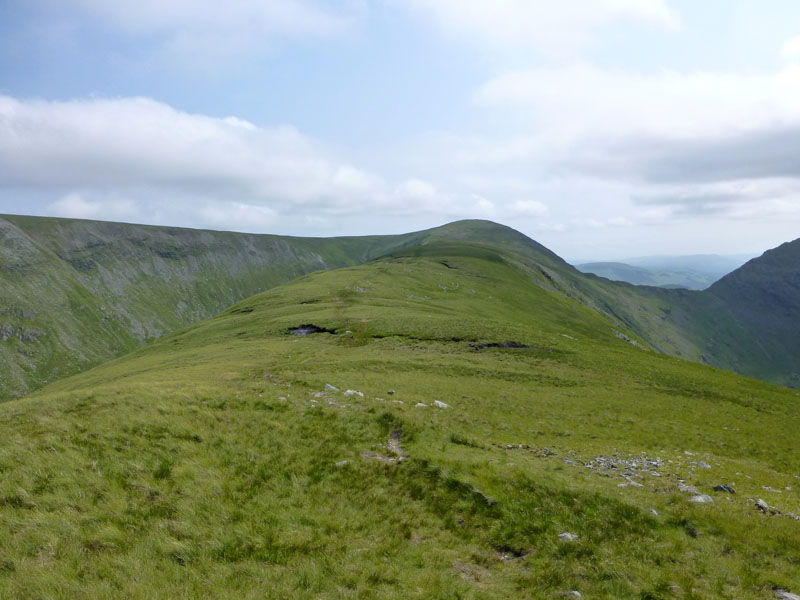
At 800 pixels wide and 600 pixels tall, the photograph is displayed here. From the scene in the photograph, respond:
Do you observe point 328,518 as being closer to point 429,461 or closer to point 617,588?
point 429,461

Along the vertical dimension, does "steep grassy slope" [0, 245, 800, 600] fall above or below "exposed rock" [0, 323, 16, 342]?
above

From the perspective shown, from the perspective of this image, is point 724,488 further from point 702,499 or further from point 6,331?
point 6,331

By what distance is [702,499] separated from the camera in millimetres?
16172

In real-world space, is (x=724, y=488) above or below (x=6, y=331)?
above

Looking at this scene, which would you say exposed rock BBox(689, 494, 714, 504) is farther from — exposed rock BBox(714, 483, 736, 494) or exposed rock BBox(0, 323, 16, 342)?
exposed rock BBox(0, 323, 16, 342)

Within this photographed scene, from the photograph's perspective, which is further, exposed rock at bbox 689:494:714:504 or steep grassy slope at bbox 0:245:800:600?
exposed rock at bbox 689:494:714:504

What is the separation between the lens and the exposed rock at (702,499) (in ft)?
52.3

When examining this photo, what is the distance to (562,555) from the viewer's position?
12867 mm

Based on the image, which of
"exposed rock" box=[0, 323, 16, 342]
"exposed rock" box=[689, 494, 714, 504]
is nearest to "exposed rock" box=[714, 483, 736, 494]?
"exposed rock" box=[689, 494, 714, 504]

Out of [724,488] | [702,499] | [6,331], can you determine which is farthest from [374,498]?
[6,331]

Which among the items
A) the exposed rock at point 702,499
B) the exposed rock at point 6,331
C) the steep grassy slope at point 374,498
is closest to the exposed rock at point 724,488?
the steep grassy slope at point 374,498

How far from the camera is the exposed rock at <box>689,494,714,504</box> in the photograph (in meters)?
16.0

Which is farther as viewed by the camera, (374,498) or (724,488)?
(724,488)

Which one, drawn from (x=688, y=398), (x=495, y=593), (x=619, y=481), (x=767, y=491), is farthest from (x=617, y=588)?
(x=688, y=398)
